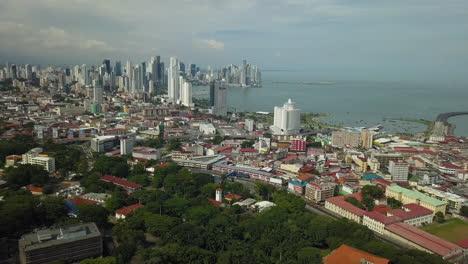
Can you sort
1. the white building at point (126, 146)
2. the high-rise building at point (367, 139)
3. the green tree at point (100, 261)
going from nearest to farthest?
the green tree at point (100, 261) < the white building at point (126, 146) < the high-rise building at point (367, 139)

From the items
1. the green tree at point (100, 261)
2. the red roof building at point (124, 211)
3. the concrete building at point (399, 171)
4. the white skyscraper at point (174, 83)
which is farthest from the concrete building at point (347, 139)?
the white skyscraper at point (174, 83)

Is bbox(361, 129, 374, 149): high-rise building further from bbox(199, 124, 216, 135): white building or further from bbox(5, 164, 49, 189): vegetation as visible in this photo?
bbox(5, 164, 49, 189): vegetation

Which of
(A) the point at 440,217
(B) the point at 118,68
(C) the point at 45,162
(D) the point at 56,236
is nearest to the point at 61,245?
(D) the point at 56,236

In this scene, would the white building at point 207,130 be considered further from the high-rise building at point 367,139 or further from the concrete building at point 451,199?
the concrete building at point 451,199

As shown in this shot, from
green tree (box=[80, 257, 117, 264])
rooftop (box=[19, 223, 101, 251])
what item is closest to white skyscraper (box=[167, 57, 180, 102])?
rooftop (box=[19, 223, 101, 251])

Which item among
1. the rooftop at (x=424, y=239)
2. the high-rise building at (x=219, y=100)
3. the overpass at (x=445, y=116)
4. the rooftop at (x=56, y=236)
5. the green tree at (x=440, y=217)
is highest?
the high-rise building at (x=219, y=100)

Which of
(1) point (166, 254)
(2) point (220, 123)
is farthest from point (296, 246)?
(2) point (220, 123)
